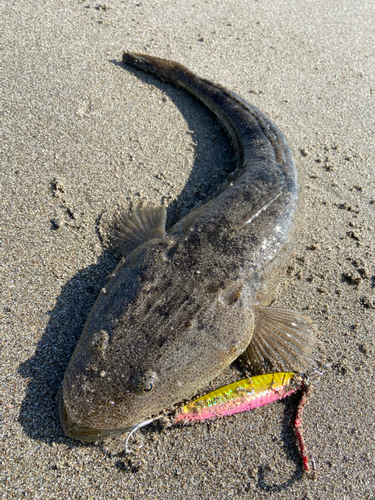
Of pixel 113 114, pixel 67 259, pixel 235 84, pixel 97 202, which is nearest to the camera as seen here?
pixel 67 259

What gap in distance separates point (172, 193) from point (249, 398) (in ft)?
6.87

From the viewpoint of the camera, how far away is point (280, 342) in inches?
117

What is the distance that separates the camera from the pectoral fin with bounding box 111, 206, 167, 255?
10.7 feet

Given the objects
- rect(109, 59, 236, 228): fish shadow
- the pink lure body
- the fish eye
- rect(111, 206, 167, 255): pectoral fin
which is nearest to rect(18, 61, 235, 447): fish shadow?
rect(109, 59, 236, 228): fish shadow

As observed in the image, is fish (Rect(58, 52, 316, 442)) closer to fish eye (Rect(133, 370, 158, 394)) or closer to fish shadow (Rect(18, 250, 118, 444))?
fish eye (Rect(133, 370, 158, 394))

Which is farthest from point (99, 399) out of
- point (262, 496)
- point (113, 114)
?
point (113, 114)

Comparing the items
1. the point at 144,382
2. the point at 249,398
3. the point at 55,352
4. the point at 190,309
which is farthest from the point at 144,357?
the point at 249,398

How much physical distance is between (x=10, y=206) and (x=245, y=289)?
2.18 metres

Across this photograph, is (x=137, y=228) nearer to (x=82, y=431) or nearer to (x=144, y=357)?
(x=144, y=357)

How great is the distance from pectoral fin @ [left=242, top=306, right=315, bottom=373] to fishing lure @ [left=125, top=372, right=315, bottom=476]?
8 centimetres

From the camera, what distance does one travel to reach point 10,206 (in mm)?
3299

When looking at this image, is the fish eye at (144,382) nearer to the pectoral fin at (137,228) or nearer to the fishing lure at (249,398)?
the fishing lure at (249,398)

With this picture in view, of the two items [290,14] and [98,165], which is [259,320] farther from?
[290,14]

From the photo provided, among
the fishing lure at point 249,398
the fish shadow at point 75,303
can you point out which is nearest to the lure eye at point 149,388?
the fishing lure at point 249,398
